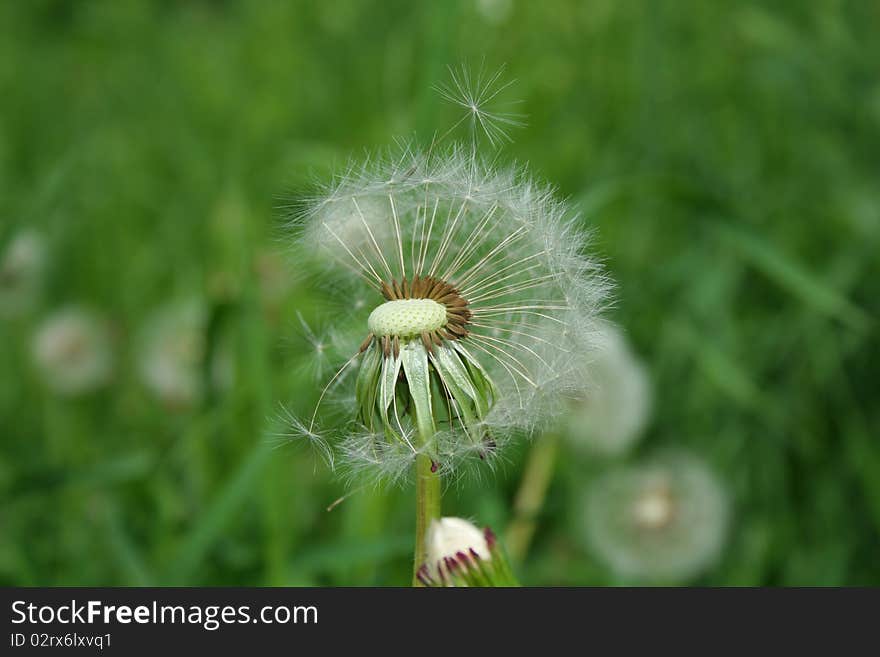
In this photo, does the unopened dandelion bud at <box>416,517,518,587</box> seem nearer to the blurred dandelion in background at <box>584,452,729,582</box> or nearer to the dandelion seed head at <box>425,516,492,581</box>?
the dandelion seed head at <box>425,516,492,581</box>

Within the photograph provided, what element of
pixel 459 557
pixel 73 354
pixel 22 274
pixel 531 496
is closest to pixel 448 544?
pixel 459 557

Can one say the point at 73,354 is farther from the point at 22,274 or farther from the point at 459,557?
the point at 459,557

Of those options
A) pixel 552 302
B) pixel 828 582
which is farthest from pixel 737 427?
pixel 552 302

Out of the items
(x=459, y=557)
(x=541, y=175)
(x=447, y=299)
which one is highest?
(x=541, y=175)

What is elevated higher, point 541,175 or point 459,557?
point 541,175

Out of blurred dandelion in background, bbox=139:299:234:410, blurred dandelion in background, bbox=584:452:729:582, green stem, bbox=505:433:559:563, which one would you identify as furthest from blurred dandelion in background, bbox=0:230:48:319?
blurred dandelion in background, bbox=584:452:729:582

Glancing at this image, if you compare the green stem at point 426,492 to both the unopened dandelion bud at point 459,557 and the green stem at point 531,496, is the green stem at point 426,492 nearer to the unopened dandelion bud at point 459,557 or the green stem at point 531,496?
the unopened dandelion bud at point 459,557
